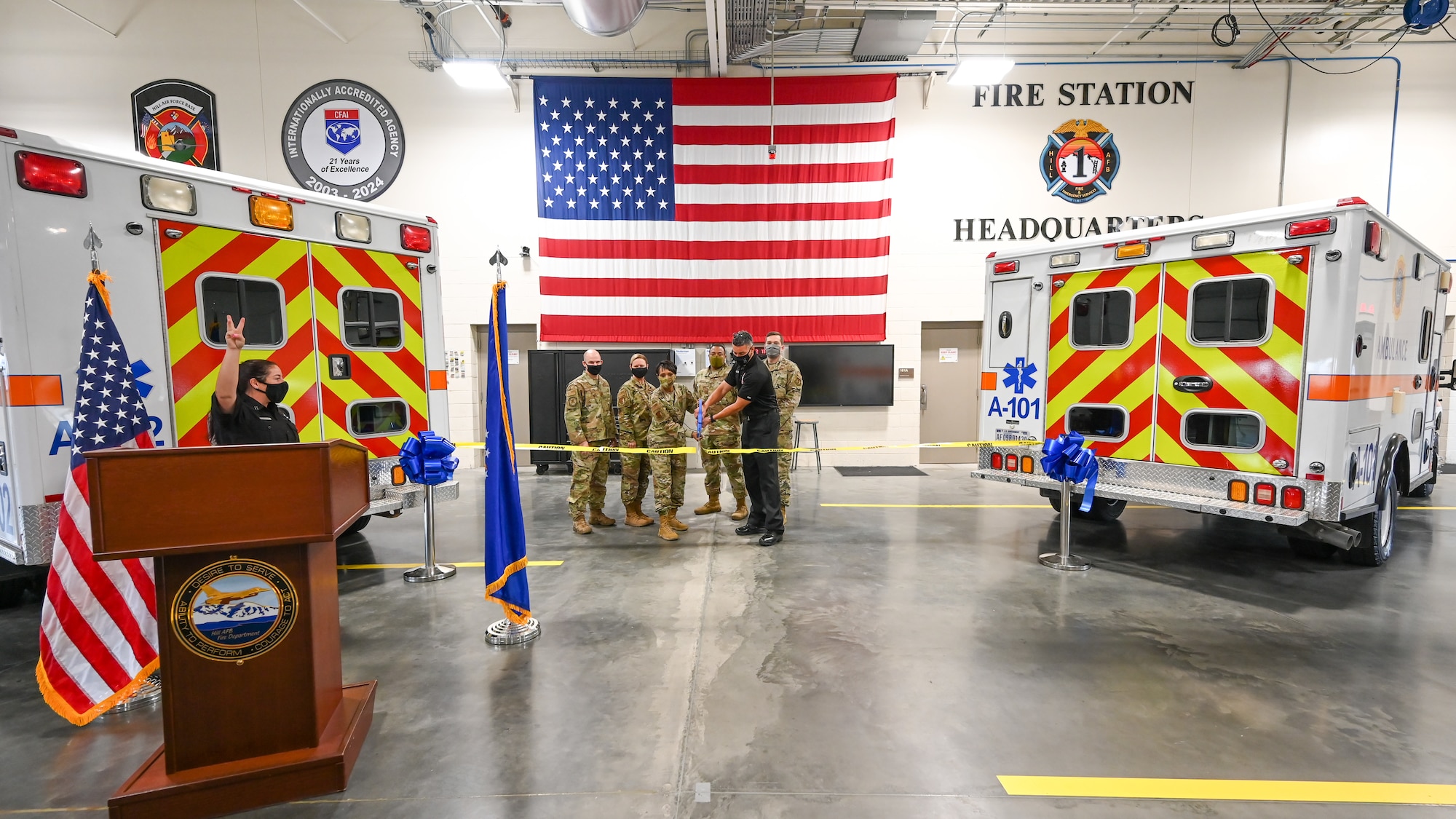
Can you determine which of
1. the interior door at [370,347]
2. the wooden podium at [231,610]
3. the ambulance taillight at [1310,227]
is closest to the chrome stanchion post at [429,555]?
the interior door at [370,347]

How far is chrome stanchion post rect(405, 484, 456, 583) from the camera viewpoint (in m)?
5.09

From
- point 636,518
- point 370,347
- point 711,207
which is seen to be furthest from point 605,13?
point 636,518

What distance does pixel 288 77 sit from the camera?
10.1m

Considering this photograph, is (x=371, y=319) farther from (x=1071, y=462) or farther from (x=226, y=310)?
(x=1071, y=462)

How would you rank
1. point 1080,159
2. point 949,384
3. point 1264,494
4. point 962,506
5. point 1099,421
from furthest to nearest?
1. point 949,384
2. point 1080,159
3. point 962,506
4. point 1099,421
5. point 1264,494

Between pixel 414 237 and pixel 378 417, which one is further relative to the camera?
pixel 414 237

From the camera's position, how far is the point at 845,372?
10.5 metres

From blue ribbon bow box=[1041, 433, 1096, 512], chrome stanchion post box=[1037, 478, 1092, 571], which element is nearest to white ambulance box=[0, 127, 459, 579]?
blue ribbon bow box=[1041, 433, 1096, 512]

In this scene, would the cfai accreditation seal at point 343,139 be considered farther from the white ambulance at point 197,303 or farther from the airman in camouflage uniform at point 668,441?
the airman in camouflage uniform at point 668,441

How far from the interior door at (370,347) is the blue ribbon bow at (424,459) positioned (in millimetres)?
231

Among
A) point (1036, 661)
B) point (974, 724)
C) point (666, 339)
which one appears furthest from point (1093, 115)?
point (974, 724)

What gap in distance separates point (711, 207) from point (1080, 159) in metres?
6.02

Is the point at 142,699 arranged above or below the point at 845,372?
below

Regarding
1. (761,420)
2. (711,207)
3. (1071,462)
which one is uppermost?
(711,207)
